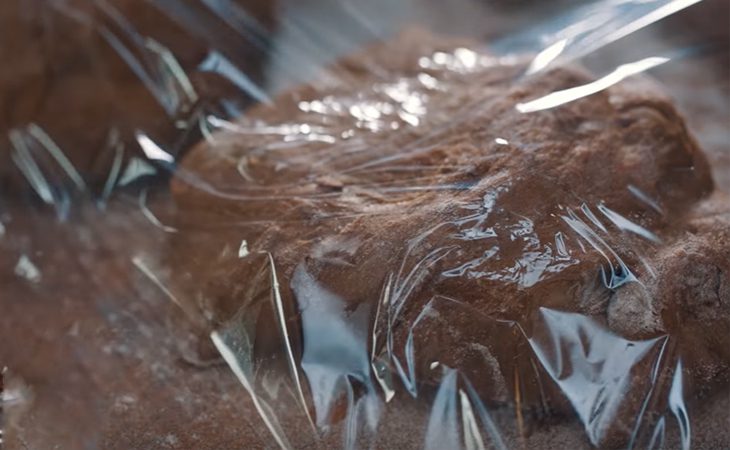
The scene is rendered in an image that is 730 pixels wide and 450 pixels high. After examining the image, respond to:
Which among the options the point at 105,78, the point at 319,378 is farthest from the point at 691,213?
the point at 105,78

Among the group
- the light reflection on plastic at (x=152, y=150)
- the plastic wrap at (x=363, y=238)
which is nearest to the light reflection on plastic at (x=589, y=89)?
the plastic wrap at (x=363, y=238)

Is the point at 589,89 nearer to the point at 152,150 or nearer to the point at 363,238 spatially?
the point at 363,238

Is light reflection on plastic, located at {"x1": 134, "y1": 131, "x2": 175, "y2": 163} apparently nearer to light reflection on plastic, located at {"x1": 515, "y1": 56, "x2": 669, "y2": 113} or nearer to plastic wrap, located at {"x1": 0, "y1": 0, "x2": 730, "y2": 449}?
plastic wrap, located at {"x1": 0, "y1": 0, "x2": 730, "y2": 449}

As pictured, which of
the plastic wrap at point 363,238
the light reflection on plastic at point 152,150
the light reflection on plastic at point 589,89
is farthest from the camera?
the light reflection on plastic at point 152,150

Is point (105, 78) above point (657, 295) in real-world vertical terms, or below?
below

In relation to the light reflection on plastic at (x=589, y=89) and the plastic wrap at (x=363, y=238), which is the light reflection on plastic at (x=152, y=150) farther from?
the light reflection on plastic at (x=589, y=89)

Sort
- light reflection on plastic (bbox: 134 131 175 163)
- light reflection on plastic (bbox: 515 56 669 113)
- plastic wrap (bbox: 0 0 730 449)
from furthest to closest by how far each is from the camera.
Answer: light reflection on plastic (bbox: 134 131 175 163)
light reflection on plastic (bbox: 515 56 669 113)
plastic wrap (bbox: 0 0 730 449)

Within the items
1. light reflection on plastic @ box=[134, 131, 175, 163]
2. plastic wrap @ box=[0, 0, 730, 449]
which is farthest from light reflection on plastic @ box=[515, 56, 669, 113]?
light reflection on plastic @ box=[134, 131, 175, 163]

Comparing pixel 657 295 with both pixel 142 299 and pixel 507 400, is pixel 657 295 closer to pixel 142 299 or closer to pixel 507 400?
pixel 507 400
